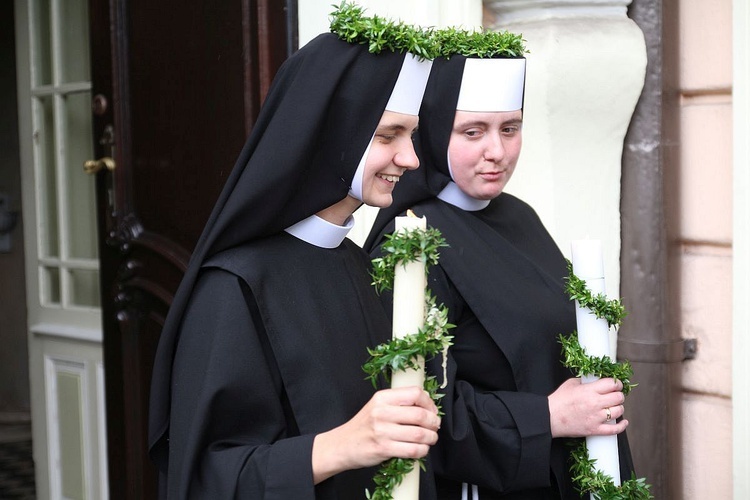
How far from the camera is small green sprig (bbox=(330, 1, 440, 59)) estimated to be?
192 centimetres

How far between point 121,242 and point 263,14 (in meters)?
1.07

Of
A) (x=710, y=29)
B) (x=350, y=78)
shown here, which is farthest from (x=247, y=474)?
(x=710, y=29)

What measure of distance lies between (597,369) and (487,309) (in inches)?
13.2

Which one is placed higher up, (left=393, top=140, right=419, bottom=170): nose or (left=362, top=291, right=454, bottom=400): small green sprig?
(left=393, top=140, right=419, bottom=170): nose

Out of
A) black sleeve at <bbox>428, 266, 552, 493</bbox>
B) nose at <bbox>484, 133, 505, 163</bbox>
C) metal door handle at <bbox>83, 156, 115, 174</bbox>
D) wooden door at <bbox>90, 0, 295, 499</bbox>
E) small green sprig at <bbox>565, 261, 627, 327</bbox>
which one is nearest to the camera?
small green sprig at <bbox>565, 261, 627, 327</bbox>

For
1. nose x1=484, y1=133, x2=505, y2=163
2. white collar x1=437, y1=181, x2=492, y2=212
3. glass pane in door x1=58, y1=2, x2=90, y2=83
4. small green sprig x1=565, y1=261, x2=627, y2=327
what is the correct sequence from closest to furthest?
small green sprig x1=565, y1=261, x2=627, y2=327 < nose x1=484, y1=133, x2=505, y2=163 < white collar x1=437, y1=181, x2=492, y2=212 < glass pane in door x1=58, y1=2, x2=90, y2=83

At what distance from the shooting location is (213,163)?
372 cm

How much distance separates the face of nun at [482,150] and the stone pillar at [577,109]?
40.5 inches

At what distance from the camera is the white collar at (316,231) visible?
78.7 inches

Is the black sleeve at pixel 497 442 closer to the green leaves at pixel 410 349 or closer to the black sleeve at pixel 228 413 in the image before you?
the black sleeve at pixel 228 413

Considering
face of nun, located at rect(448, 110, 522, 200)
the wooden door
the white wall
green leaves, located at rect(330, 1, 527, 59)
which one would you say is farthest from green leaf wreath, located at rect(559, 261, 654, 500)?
the wooden door

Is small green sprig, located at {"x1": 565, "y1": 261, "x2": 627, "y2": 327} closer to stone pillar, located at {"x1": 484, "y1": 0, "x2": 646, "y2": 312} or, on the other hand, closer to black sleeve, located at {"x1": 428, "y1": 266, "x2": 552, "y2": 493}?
black sleeve, located at {"x1": 428, "y1": 266, "x2": 552, "y2": 493}

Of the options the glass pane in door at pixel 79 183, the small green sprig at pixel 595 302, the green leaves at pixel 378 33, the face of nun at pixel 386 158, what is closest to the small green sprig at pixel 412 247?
the face of nun at pixel 386 158

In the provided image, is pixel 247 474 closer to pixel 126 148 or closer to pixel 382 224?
pixel 382 224
